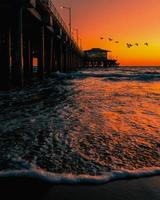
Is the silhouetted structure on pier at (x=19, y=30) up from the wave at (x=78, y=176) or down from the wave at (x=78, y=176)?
up

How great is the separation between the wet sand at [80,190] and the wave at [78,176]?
0.27 feet

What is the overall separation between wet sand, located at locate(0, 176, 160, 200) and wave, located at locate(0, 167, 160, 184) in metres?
0.08

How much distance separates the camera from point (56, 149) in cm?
533

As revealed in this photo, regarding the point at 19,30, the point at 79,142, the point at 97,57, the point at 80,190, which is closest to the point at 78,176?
the point at 80,190

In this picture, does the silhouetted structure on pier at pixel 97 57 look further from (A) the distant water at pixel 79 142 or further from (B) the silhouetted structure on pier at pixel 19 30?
(A) the distant water at pixel 79 142

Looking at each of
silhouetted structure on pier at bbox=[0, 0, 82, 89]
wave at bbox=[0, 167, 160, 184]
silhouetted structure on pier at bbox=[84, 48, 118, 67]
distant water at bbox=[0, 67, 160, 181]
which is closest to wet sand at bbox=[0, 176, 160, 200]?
wave at bbox=[0, 167, 160, 184]

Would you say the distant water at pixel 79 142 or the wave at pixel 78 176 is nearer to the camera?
the wave at pixel 78 176

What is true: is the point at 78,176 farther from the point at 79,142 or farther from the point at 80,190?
the point at 79,142

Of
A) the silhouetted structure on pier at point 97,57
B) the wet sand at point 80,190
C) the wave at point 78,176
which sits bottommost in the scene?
the wet sand at point 80,190

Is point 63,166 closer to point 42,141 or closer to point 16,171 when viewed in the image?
point 16,171

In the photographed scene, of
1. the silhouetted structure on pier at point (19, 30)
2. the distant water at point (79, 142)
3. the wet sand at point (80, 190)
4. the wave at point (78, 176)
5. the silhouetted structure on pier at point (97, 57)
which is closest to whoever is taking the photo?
the wet sand at point (80, 190)

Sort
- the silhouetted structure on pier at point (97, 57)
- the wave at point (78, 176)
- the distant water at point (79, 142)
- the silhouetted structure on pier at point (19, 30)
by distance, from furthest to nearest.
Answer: the silhouetted structure on pier at point (97, 57)
the silhouetted structure on pier at point (19, 30)
the distant water at point (79, 142)
the wave at point (78, 176)

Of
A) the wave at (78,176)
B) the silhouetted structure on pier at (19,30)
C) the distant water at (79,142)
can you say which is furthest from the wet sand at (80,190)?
the silhouetted structure on pier at (19,30)

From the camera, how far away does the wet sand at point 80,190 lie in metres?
3.49
